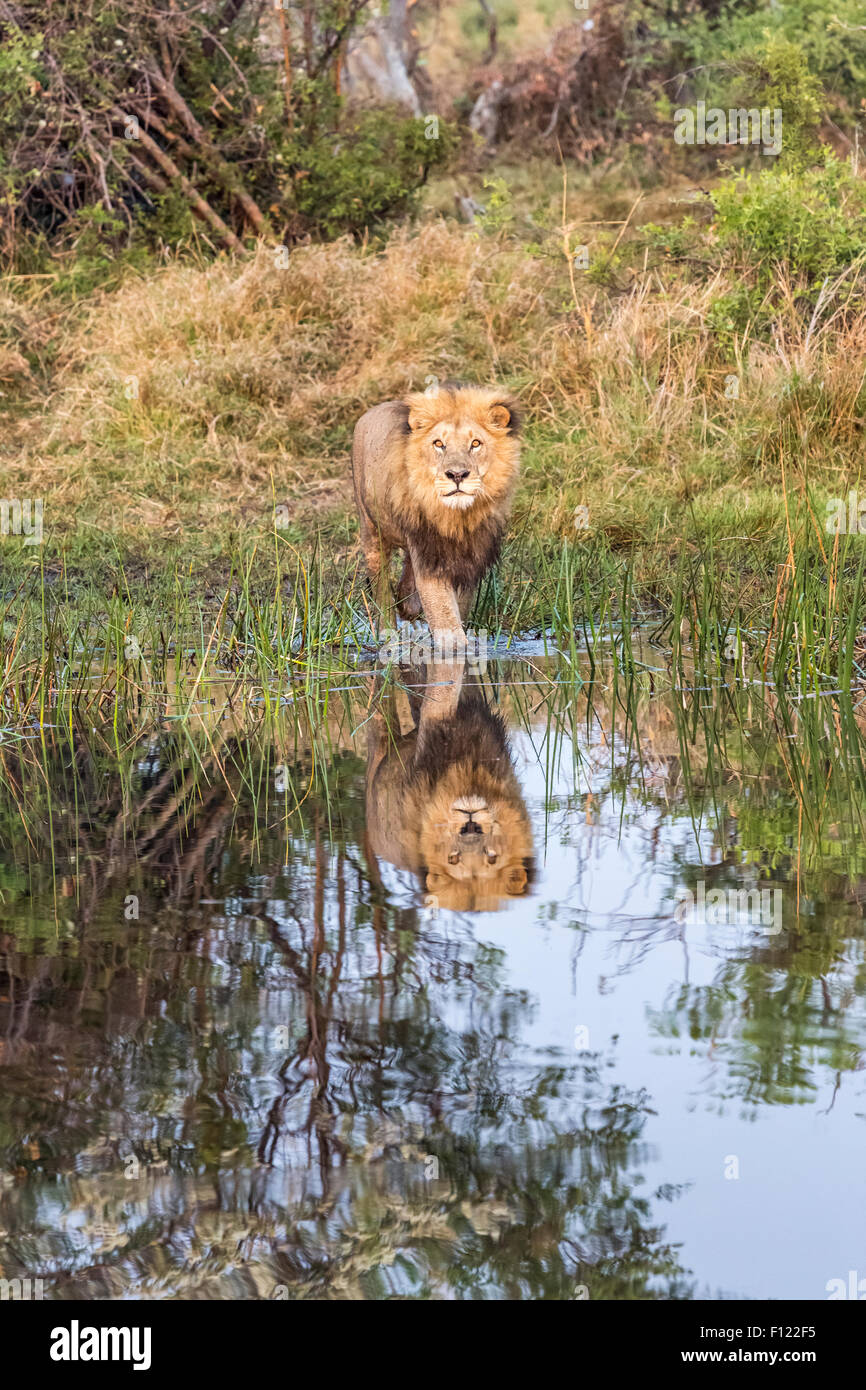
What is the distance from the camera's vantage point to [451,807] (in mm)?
4781

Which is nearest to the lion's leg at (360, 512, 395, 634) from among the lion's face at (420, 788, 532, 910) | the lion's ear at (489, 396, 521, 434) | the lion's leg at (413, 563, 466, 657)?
the lion's leg at (413, 563, 466, 657)

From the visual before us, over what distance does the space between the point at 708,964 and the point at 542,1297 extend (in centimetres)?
121

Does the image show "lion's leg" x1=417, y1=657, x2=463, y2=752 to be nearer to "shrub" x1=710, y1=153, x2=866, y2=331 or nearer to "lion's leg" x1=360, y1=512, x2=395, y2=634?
"lion's leg" x1=360, y1=512, x2=395, y2=634

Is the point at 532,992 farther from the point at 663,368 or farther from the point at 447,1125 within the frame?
the point at 663,368

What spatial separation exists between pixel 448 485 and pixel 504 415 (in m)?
0.43

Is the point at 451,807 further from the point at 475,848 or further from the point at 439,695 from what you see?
the point at 439,695

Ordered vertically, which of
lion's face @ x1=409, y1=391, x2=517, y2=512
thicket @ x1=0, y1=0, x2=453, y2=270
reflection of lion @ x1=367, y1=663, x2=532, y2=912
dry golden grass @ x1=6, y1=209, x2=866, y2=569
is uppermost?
thicket @ x1=0, y1=0, x2=453, y2=270

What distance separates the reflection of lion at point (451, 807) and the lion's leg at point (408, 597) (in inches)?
69.9

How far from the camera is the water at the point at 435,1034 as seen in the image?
2.42m

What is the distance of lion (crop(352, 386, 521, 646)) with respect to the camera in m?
7.23

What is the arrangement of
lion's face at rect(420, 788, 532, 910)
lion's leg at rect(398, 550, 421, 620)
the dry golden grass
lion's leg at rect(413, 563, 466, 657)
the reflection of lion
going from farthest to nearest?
the dry golden grass → lion's leg at rect(398, 550, 421, 620) → lion's leg at rect(413, 563, 466, 657) → the reflection of lion → lion's face at rect(420, 788, 532, 910)

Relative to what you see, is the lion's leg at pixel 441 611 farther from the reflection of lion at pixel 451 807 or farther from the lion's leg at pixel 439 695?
the reflection of lion at pixel 451 807

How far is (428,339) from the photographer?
1259 cm

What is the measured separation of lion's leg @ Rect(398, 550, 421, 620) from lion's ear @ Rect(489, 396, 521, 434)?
3.62 feet
